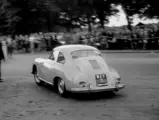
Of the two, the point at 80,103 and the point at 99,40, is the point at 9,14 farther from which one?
the point at 80,103

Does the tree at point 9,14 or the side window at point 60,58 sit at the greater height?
the tree at point 9,14

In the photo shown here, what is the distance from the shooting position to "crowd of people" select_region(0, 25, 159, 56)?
2760cm

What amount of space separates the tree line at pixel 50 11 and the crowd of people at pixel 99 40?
12.5 metres

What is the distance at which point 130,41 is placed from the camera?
28.7 m

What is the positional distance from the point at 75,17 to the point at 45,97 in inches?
1716

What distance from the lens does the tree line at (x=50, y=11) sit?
42.3m

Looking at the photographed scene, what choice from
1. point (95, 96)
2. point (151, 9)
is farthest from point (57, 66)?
point (151, 9)

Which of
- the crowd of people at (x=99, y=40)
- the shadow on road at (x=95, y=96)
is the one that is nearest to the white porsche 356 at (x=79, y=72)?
the shadow on road at (x=95, y=96)

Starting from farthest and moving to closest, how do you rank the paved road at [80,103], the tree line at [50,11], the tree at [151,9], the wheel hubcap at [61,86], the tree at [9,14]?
1. the tree at [9,14]
2. the tree line at [50,11]
3. the tree at [151,9]
4. the wheel hubcap at [61,86]
5. the paved road at [80,103]

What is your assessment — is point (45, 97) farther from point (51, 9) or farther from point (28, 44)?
point (51, 9)

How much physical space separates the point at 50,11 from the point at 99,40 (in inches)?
797

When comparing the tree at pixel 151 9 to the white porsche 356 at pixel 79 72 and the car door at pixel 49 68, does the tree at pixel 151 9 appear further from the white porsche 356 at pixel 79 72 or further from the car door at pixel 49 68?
the white porsche 356 at pixel 79 72

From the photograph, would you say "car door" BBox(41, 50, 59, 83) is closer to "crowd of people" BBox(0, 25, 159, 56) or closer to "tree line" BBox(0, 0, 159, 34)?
"crowd of people" BBox(0, 25, 159, 56)

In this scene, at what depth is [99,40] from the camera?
97.4ft
